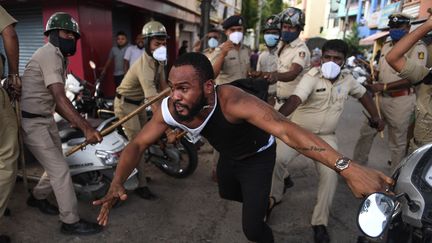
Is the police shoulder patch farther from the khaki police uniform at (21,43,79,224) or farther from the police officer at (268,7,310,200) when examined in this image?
the khaki police uniform at (21,43,79,224)

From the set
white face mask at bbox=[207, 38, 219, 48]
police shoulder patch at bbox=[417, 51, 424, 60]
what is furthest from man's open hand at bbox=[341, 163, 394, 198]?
white face mask at bbox=[207, 38, 219, 48]

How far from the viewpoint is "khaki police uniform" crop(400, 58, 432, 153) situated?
9.34 ft

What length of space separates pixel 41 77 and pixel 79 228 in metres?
1.34

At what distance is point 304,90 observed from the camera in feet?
10.7

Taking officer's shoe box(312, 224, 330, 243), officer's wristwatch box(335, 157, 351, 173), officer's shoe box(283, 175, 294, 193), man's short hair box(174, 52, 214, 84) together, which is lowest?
officer's shoe box(283, 175, 294, 193)

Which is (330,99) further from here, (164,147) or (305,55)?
(164,147)

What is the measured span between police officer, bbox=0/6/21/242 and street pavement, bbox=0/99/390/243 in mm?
374

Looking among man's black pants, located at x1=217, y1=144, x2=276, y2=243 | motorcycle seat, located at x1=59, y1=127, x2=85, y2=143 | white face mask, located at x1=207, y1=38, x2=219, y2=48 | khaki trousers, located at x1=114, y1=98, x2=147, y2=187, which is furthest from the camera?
white face mask, located at x1=207, y1=38, x2=219, y2=48

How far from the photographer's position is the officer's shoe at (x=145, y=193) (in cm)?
402

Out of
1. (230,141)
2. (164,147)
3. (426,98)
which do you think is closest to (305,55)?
(426,98)

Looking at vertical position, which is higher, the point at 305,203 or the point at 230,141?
the point at 230,141

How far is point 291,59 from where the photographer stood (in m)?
4.47

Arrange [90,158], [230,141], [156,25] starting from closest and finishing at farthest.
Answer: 1. [230,141]
2. [90,158]
3. [156,25]

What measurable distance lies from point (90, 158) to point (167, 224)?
3.30 ft
